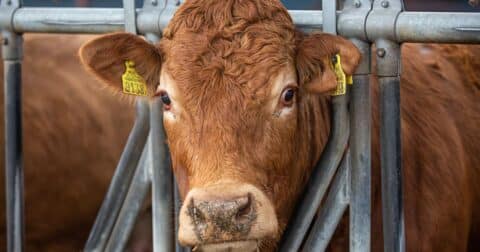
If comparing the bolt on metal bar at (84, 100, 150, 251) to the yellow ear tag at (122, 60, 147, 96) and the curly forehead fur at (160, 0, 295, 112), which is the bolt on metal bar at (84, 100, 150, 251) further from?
the curly forehead fur at (160, 0, 295, 112)

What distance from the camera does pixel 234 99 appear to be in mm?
3346

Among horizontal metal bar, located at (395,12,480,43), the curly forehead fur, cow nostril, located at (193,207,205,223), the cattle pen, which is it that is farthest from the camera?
the curly forehead fur

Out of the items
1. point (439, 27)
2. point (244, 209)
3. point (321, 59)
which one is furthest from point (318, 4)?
point (244, 209)

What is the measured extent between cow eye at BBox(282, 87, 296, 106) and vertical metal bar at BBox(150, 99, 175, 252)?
52 cm

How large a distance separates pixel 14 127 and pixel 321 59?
1375mm

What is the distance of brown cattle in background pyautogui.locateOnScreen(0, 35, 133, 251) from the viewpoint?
5594mm

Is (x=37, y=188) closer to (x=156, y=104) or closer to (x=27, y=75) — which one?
(x=27, y=75)

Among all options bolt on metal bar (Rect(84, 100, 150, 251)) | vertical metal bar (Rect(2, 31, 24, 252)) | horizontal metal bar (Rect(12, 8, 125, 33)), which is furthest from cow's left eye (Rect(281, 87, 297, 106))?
vertical metal bar (Rect(2, 31, 24, 252))

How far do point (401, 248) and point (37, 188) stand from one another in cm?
283

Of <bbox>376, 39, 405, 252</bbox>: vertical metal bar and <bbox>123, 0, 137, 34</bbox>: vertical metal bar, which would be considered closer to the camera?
<bbox>376, 39, 405, 252</bbox>: vertical metal bar

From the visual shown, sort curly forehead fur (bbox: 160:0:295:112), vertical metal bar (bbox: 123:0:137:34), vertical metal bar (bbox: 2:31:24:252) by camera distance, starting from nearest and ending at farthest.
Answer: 1. curly forehead fur (bbox: 160:0:295:112)
2. vertical metal bar (bbox: 123:0:137:34)
3. vertical metal bar (bbox: 2:31:24:252)

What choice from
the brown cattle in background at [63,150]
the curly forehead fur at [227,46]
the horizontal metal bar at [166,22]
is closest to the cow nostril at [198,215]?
the curly forehead fur at [227,46]

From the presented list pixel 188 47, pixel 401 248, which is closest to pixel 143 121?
pixel 188 47

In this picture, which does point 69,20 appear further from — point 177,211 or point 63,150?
point 63,150
